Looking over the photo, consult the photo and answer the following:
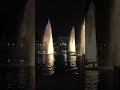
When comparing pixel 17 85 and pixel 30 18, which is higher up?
pixel 30 18

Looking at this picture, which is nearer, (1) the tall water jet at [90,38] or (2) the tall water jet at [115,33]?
(2) the tall water jet at [115,33]

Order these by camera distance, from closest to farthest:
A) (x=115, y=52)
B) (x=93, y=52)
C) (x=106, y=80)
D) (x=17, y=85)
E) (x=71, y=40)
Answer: (x=17, y=85) < (x=106, y=80) < (x=115, y=52) < (x=93, y=52) < (x=71, y=40)

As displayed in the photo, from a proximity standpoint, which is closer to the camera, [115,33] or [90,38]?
[115,33]

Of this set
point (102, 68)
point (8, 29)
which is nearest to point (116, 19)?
point (102, 68)

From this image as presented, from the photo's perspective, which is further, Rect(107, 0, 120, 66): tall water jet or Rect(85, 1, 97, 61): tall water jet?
Rect(85, 1, 97, 61): tall water jet

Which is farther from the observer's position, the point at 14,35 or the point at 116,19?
the point at 14,35

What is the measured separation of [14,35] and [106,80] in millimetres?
52302

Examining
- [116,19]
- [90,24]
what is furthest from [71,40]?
[116,19]

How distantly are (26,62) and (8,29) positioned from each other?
2786 cm

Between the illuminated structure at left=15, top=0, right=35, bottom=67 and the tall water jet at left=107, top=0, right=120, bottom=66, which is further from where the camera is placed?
the illuminated structure at left=15, top=0, right=35, bottom=67

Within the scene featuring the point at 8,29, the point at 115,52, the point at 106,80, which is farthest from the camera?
the point at 8,29

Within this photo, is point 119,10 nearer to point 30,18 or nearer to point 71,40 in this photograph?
point 30,18

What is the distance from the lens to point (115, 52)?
163 feet

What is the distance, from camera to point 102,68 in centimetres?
5100
